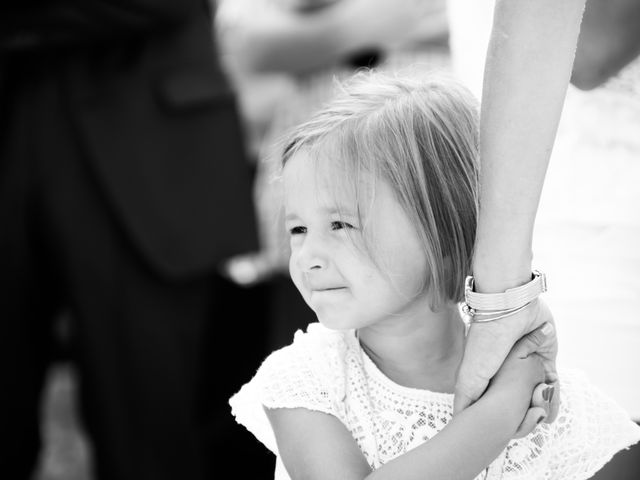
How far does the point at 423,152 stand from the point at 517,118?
0.52 ft

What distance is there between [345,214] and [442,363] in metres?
0.29

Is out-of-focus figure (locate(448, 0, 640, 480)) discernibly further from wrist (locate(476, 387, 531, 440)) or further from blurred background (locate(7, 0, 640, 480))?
wrist (locate(476, 387, 531, 440))

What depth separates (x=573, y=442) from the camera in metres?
1.26

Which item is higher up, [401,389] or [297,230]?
[297,230]

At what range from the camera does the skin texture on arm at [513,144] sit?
1059 mm

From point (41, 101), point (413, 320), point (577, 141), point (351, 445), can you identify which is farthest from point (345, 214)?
point (41, 101)

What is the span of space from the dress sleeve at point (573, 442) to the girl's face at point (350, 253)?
11.0 inches

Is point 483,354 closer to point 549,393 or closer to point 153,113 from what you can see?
point 549,393

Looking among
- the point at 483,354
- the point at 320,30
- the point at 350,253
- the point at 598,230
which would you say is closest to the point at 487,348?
the point at 483,354

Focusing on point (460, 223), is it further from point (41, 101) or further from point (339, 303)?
point (41, 101)

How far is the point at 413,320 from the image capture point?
4.17ft

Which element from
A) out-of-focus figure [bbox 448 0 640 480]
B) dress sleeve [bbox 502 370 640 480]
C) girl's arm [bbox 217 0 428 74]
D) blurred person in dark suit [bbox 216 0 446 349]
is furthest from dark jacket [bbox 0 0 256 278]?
dress sleeve [bbox 502 370 640 480]

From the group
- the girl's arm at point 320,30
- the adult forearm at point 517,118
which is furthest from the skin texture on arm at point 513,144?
the girl's arm at point 320,30

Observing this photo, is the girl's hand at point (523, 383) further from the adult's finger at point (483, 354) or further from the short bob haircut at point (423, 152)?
the short bob haircut at point (423, 152)
